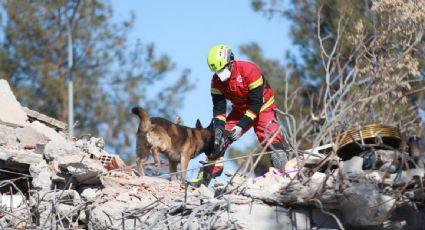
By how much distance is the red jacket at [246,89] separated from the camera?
37.8 ft

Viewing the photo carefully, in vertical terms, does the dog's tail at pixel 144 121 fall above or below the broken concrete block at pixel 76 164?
above

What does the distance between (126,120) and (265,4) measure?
872cm

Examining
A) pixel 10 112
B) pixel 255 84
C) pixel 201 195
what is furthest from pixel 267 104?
pixel 10 112

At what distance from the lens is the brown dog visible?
13.6 metres

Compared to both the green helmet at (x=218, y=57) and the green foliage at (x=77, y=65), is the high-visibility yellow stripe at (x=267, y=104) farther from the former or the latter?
the green foliage at (x=77, y=65)

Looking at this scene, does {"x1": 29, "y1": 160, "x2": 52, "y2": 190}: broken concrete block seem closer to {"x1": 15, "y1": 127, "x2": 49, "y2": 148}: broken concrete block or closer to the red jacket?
{"x1": 15, "y1": 127, "x2": 49, "y2": 148}: broken concrete block

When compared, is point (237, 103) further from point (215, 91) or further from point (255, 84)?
point (255, 84)

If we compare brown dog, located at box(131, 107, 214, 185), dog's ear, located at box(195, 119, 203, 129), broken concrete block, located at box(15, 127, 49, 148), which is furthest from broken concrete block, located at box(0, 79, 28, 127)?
dog's ear, located at box(195, 119, 203, 129)

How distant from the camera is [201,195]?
8875mm

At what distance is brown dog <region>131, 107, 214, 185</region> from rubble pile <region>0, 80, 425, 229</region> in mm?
1810

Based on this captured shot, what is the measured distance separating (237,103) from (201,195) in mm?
3195

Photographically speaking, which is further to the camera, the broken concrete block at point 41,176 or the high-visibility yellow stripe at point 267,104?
the high-visibility yellow stripe at point 267,104

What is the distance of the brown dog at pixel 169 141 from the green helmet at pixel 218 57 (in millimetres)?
2220

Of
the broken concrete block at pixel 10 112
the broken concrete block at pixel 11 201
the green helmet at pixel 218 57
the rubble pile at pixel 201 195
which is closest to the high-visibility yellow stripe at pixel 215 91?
the green helmet at pixel 218 57
